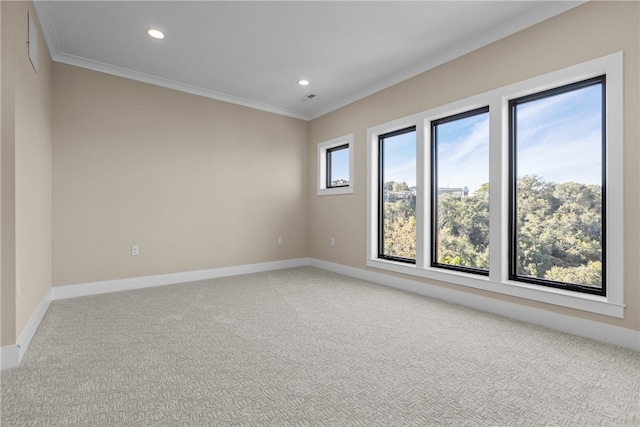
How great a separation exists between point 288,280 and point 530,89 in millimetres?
3535

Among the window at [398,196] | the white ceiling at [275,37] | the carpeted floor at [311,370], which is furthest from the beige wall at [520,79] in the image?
the carpeted floor at [311,370]

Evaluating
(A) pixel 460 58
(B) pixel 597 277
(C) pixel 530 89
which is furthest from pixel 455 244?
(A) pixel 460 58

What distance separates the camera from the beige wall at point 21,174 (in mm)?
2008

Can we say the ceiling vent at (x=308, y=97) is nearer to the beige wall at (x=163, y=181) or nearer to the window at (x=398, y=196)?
the beige wall at (x=163, y=181)

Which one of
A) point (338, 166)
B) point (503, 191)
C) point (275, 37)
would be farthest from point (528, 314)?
point (275, 37)

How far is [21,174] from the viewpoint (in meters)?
2.26

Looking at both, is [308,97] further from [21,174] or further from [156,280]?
[21,174]

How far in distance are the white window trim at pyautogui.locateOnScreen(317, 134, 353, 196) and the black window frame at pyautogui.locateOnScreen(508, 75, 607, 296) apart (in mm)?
2247

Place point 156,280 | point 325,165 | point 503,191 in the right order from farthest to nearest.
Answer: point 325,165
point 156,280
point 503,191

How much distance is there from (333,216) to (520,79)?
3082 mm

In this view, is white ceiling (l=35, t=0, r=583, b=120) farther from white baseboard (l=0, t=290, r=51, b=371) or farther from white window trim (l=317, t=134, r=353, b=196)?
white baseboard (l=0, t=290, r=51, b=371)

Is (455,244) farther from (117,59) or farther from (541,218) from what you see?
(117,59)

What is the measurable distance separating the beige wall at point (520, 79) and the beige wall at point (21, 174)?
142 inches

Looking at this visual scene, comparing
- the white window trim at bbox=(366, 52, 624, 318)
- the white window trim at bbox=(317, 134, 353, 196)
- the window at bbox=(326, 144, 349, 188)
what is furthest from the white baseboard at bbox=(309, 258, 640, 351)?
the window at bbox=(326, 144, 349, 188)
